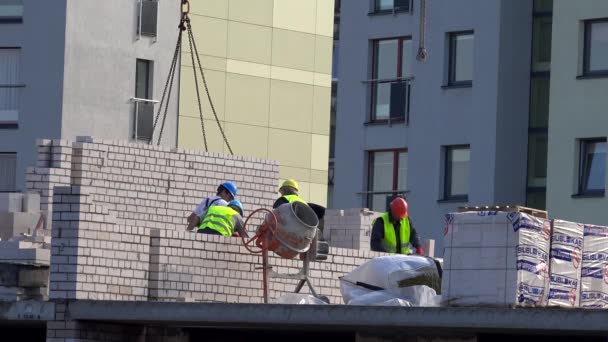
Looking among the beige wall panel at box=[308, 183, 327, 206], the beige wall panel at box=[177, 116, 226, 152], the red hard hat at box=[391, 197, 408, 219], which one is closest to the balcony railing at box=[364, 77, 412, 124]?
the beige wall panel at box=[177, 116, 226, 152]

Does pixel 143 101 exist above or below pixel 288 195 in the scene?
above

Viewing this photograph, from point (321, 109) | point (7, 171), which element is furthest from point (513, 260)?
point (321, 109)

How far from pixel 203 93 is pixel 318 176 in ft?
13.8

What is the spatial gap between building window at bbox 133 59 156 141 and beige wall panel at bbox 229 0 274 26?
3731mm

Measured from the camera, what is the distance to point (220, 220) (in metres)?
25.2

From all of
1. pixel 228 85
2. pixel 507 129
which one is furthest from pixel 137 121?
pixel 507 129

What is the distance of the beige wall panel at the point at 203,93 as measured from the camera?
55.6 m

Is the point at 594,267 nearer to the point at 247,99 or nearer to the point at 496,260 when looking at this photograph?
the point at 496,260

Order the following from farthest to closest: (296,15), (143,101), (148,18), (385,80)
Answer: (296,15) < (148,18) < (143,101) < (385,80)

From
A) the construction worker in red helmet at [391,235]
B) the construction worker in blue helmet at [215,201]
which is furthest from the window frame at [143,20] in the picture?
the construction worker in blue helmet at [215,201]

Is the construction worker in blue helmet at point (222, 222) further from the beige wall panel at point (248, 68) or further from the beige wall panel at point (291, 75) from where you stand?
the beige wall panel at point (291, 75)

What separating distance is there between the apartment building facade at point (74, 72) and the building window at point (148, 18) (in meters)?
0.02

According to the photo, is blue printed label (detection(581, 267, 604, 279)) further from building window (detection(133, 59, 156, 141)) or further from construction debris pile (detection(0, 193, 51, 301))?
building window (detection(133, 59, 156, 141))

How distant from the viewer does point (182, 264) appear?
24.1m
